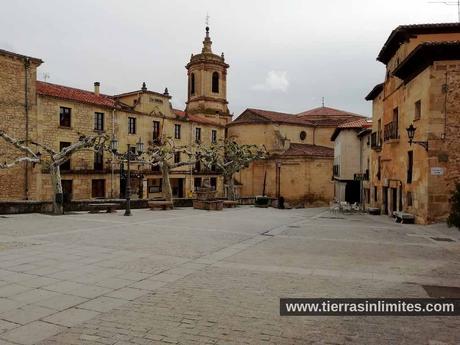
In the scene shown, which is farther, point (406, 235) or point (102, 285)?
point (406, 235)

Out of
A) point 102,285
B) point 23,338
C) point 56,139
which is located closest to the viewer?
point 23,338

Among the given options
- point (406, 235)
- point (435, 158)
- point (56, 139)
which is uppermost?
point (56, 139)

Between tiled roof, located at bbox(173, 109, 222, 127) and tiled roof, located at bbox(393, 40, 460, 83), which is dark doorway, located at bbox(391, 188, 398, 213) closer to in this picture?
tiled roof, located at bbox(393, 40, 460, 83)

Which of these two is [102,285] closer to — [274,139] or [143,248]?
[143,248]

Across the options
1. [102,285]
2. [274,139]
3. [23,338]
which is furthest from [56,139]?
[23,338]

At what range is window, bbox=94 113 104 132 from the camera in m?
32.0

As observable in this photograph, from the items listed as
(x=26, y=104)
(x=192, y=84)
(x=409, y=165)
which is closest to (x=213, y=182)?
(x=192, y=84)

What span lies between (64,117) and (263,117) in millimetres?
21668

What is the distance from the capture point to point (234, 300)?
5.61 metres

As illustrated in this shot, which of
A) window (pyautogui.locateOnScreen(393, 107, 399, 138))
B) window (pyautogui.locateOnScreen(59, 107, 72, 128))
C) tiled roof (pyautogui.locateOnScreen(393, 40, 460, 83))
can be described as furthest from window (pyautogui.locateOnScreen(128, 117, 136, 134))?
tiled roof (pyautogui.locateOnScreen(393, 40, 460, 83))

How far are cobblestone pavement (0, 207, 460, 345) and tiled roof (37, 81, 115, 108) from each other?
751 inches

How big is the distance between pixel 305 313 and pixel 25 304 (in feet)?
13.2

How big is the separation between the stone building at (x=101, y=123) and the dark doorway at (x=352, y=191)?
1545 centimetres

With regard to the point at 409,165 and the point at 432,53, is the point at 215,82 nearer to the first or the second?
the point at 409,165
